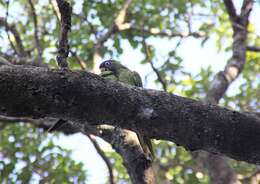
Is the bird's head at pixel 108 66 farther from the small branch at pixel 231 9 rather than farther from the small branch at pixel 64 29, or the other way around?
the small branch at pixel 231 9

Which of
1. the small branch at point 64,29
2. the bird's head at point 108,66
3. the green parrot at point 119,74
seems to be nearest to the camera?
the small branch at point 64,29

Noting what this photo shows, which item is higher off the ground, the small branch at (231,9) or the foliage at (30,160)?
the small branch at (231,9)

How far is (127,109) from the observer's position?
250cm

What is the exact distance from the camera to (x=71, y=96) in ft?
7.89

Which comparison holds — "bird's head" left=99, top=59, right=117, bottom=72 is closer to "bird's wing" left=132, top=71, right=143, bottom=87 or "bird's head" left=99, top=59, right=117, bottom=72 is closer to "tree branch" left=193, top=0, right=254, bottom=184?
"bird's wing" left=132, top=71, right=143, bottom=87

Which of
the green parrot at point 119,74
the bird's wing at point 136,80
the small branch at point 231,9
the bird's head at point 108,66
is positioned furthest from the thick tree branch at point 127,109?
the small branch at point 231,9

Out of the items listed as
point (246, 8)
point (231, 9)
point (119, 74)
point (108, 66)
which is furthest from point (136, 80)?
point (246, 8)

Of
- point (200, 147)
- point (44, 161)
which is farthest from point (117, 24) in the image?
point (200, 147)

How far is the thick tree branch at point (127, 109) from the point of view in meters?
2.35

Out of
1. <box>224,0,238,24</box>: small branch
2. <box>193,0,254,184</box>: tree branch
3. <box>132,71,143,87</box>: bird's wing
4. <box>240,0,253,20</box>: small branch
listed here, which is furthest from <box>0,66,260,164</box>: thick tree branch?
<box>240,0,253,20</box>: small branch

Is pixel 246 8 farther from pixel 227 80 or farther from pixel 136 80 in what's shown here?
pixel 136 80

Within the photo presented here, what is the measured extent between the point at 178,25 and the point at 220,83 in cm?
229

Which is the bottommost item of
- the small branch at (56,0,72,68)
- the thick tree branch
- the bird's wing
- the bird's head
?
the bird's wing

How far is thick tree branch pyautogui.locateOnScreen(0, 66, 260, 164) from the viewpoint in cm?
235
